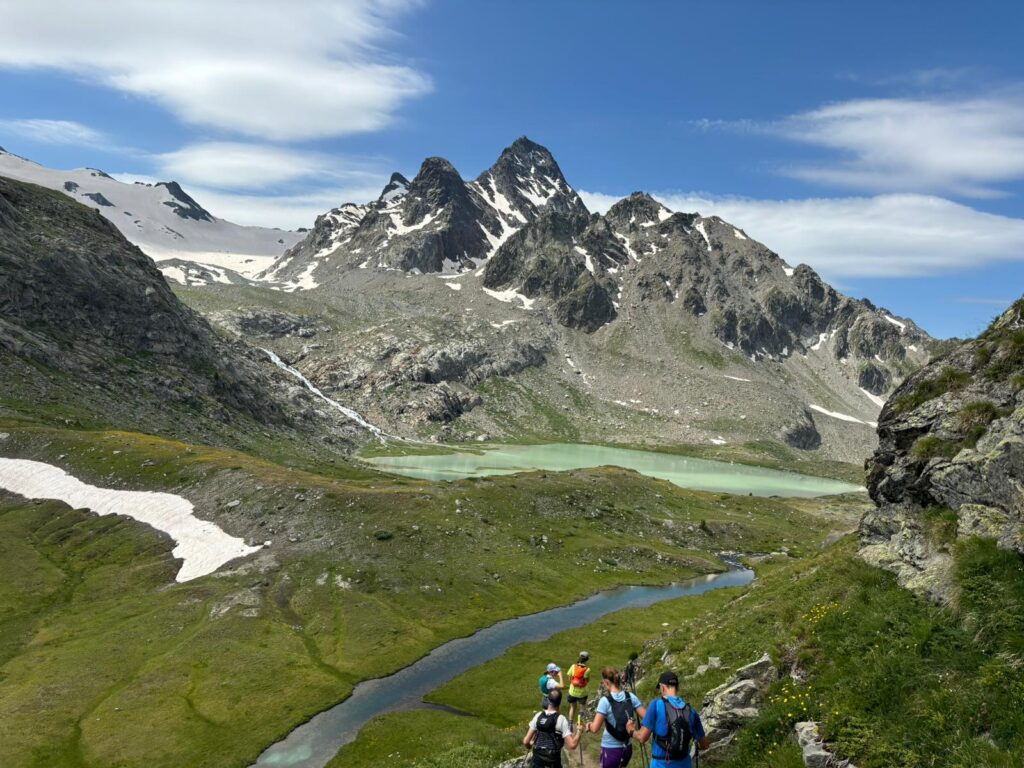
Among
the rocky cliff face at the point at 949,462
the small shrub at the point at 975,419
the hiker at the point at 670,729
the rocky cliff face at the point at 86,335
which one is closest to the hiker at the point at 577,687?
the hiker at the point at 670,729

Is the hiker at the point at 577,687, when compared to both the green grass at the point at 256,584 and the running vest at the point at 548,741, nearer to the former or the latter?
the running vest at the point at 548,741

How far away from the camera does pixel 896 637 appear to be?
1908 centimetres

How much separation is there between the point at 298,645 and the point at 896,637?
2448 inches

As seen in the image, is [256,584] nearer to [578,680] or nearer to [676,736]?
[578,680]

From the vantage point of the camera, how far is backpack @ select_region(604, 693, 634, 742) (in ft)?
51.7

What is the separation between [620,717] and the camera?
1580cm

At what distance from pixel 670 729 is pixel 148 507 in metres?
104

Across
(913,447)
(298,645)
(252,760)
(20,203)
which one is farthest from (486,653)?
(20,203)

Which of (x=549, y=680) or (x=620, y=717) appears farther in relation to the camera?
(x=549, y=680)

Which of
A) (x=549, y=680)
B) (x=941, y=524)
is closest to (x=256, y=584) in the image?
(x=549, y=680)

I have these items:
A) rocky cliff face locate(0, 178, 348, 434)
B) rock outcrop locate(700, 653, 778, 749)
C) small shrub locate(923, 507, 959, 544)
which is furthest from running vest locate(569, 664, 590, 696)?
rocky cliff face locate(0, 178, 348, 434)

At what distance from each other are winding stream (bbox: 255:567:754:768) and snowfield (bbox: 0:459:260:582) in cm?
3492

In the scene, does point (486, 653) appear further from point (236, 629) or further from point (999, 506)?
point (999, 506)

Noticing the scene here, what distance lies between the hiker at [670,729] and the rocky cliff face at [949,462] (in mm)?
11211
